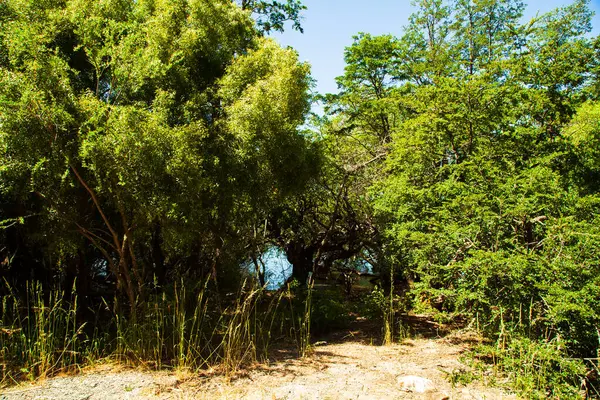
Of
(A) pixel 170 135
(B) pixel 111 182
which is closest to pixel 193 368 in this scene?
(B) pixel 111 182

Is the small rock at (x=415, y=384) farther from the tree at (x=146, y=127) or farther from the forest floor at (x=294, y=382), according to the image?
the tree at (x=146, y=127)

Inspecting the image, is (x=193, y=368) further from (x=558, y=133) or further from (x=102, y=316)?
(x=558, y=133)

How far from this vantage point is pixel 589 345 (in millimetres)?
3561

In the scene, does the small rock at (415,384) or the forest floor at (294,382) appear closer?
the forest floor at (294,382)

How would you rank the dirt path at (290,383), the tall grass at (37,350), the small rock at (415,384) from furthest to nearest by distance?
the tall grass at (37,350) < the small rock at (415,384) < the dirt path at (290,383)

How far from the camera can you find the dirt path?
3.39 m

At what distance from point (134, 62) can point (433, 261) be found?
4344 millimetres

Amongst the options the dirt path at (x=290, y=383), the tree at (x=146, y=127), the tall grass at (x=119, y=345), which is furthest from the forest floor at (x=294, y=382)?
the tree at (x=146, y=127)

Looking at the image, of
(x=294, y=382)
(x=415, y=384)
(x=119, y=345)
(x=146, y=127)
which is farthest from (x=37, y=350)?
(x=415, y=384)

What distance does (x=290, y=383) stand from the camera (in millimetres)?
3732

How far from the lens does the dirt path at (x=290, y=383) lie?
3.39 metres

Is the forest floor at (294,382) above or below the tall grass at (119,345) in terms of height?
below

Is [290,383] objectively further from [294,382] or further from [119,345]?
[119,345]

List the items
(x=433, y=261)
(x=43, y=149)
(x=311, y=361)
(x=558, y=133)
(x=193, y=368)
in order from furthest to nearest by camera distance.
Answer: (x=558, y=133) < (x=433, y=261) < (x=311, y=361) < (x=193, y=368) < (x=43, y=149)
